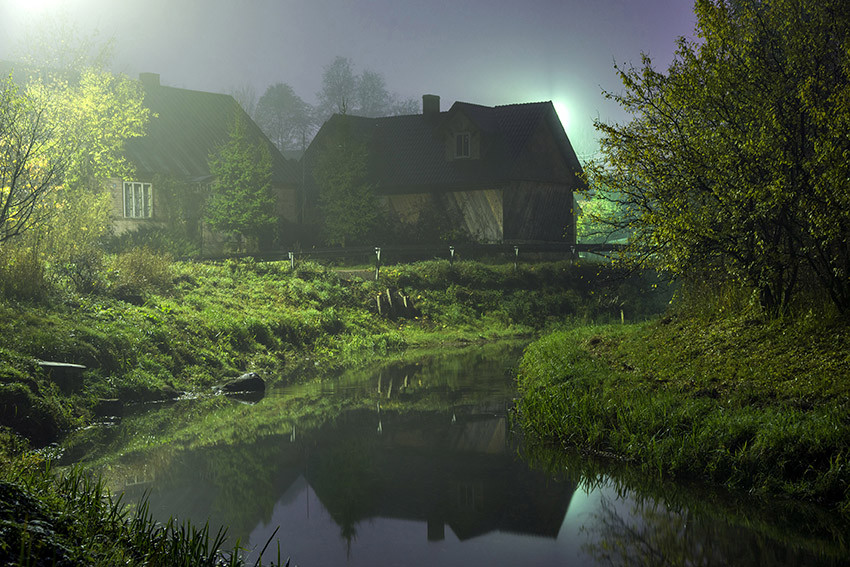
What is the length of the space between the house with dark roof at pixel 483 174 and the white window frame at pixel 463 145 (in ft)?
0.16

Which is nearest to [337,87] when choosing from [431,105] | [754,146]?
[431,105]

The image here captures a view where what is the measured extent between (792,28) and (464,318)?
59.8ft

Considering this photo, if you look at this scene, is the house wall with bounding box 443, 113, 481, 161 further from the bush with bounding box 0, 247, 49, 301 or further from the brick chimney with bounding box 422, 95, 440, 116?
the bush with bounding box 0, 247, 49, 301

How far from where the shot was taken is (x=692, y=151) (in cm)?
1523

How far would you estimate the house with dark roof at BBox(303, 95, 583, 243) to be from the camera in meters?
41.3

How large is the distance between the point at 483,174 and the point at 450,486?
3157 centimetres

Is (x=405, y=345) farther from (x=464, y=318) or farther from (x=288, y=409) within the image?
(x=288, y=409)

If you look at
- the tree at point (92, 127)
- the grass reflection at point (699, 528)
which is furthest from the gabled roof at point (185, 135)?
the grass reflection at point (699, 528)

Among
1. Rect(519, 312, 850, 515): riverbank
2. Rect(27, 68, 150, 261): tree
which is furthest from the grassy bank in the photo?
Rect(27, 68, 150, 261): tree

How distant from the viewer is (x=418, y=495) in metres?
10.4

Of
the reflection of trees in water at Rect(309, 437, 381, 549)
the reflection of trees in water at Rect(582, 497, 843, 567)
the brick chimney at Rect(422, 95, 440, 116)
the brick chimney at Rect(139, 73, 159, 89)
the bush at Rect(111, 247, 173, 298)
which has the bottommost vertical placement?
the reflection of trees in water at Rect(309, 437, 381, 549)

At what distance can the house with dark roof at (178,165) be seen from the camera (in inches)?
1501

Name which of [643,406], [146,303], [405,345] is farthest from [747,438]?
[405,345]

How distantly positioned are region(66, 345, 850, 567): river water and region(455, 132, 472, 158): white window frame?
1097 inches
